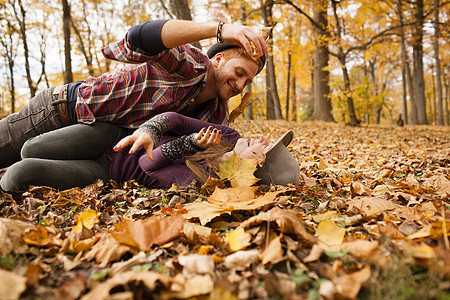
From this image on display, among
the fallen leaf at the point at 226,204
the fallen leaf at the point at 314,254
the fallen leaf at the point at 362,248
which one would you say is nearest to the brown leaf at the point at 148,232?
the fallen leaf at the point at 226,204

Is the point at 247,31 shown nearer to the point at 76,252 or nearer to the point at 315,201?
the point at 315,201

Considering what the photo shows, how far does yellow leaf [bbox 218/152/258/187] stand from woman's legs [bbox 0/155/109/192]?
98 centimetres

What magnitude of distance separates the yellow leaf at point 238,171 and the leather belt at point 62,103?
1333mm

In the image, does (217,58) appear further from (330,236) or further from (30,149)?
(330,236)

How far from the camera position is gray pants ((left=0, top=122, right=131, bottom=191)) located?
1710 millimetres

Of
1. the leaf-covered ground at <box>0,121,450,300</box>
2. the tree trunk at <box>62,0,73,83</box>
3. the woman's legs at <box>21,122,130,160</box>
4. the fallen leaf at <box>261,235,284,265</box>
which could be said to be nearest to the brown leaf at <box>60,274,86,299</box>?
the leaf-covered ground at <box>0,121,450,300</box>

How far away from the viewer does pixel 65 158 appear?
200cm

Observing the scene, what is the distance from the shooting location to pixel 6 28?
1002cm

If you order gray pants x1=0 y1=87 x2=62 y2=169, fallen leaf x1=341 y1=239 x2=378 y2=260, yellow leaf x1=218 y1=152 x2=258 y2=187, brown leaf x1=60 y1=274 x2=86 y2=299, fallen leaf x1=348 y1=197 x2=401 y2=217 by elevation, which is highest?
gray pants x1=0 y1=87 x2=62 y2=169

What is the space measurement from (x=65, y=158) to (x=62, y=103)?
1.49 ft

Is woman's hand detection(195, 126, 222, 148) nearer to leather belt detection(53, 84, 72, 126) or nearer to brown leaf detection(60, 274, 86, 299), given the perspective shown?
brown leaf detection(60, 274, 86, 299)

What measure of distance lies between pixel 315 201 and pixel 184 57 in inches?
53.3

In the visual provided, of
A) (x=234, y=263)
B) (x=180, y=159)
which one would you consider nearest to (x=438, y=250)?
(x=234, y=263)

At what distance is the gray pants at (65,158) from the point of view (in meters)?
1.71
